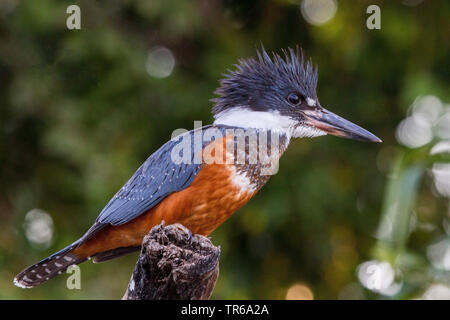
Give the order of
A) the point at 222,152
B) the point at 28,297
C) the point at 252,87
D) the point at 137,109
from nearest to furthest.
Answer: the point at 222,152
the point at 252,87
the point at 28,297
the point at 137,109

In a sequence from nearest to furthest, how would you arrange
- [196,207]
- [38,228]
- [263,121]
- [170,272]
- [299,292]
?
[170,272], [196,207], [263,121], [38,228], [299,292]

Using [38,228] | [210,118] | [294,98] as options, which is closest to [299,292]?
[210,118]

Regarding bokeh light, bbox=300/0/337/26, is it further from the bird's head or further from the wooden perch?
the wooden perch

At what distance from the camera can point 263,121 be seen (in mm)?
3451

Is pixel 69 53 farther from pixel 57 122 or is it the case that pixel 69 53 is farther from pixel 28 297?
pixel 28 297

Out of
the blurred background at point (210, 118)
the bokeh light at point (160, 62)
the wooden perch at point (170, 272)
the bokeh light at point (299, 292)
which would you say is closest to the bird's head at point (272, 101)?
the wooden perch at point (170, 272)

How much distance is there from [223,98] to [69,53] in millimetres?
2875

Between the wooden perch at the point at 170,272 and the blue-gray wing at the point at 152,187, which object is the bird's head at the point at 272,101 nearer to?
the blue-gray wing at the point at 152,187

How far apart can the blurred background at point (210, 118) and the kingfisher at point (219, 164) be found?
7.33ft

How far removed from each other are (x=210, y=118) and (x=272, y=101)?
262 cm

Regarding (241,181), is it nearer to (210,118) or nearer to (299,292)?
(210,118)

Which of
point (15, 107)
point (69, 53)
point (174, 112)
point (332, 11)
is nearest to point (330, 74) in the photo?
point (332, 11)

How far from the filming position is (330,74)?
21.1 feet

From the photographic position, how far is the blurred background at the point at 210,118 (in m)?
5.94
